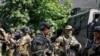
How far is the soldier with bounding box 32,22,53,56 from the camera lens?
7.97 m

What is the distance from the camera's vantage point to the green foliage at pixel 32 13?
1952 cm

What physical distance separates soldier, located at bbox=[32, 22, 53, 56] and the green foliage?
11.1 meters

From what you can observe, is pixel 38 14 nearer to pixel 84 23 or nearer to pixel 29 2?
pixel 29 2

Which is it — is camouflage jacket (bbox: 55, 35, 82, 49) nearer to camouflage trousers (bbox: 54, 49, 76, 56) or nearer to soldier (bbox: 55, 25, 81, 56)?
soldier (bbox: 55, 25, 81, 56)

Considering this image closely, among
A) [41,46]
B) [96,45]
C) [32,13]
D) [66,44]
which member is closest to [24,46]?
[66,44]

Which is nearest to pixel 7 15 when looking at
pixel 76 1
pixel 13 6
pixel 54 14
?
pixel 13 6

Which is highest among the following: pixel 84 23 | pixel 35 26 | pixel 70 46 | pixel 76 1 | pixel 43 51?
pixel 43 51

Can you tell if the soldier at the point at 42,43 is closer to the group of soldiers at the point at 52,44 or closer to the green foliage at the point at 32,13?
the group of soldiers at the point at 52,44

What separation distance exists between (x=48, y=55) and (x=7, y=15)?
11940 millimetres

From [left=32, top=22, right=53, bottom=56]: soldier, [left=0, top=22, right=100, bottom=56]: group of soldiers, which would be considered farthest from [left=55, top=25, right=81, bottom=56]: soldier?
[left=32, top=22, right=53, bottom=56]: soldier

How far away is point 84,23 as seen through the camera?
45.4 ft

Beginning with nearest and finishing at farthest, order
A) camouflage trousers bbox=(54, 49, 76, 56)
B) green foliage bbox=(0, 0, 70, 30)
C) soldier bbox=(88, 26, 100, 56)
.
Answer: soldier bbox=(88, 26, 100, 56), camouflage trousers bbox=(54, 49, 76, 56), green foliage bbox=(0, 0, 70, 30)

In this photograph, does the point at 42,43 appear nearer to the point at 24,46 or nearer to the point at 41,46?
the point at 41,46

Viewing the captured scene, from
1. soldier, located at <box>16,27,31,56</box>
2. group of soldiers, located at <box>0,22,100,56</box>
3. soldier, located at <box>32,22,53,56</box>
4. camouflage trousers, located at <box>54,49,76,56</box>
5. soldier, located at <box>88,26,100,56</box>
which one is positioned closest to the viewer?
soldier, located at <box>88,26,100,56</box>
